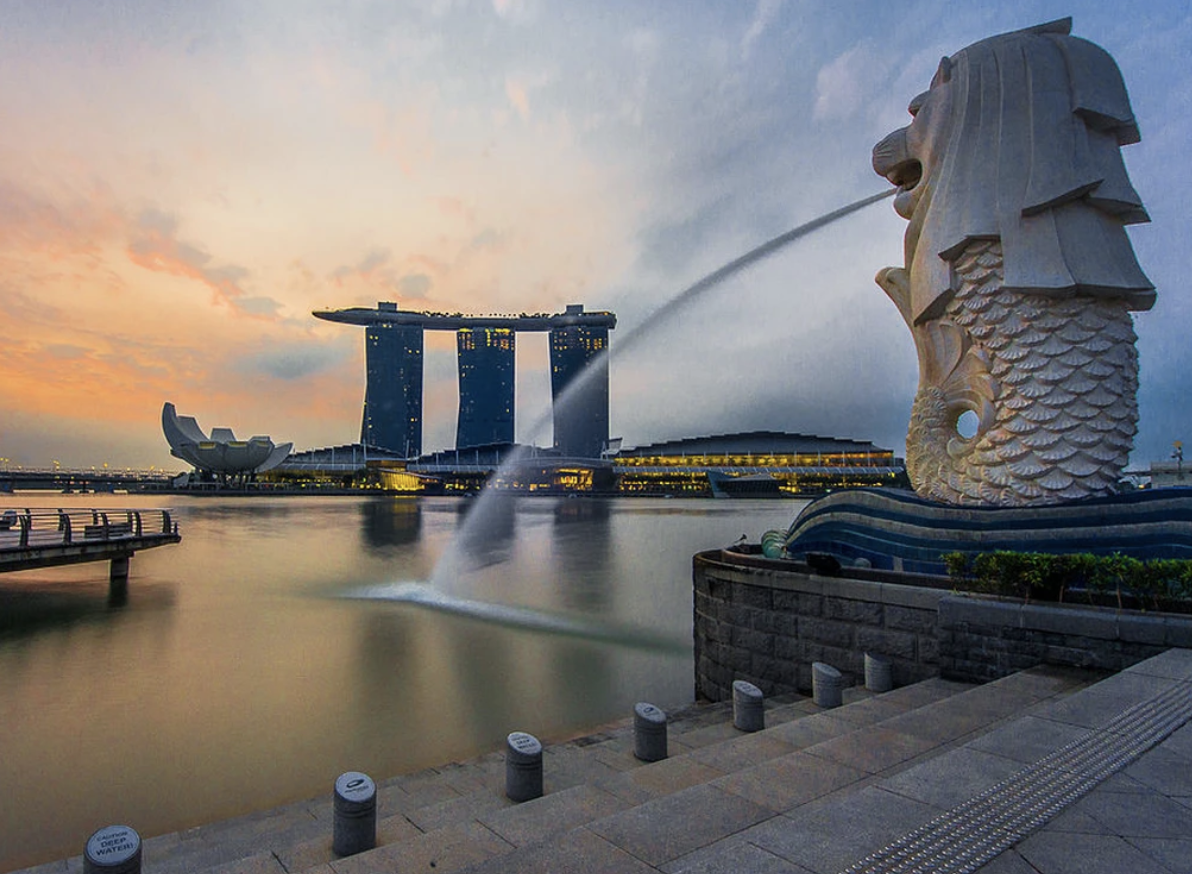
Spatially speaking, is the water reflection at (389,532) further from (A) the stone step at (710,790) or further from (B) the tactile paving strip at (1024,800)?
(B) the tactile paving strip at (1024,800)

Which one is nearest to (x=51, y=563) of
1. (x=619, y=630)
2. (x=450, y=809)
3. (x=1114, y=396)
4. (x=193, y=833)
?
(x=619, y=630)

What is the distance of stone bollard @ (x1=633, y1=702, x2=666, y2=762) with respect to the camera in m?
7.69

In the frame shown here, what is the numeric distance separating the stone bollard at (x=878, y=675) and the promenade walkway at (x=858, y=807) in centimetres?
225

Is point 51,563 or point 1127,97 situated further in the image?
point 51,563

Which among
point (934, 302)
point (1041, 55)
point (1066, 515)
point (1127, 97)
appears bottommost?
point (1066, 515)

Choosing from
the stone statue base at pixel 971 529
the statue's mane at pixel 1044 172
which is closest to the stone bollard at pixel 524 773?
the stone statue base at pixel 971 529

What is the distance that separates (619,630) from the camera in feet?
63.7

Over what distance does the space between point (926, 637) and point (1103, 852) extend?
21.5ft

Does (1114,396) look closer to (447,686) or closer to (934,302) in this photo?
(934,302)

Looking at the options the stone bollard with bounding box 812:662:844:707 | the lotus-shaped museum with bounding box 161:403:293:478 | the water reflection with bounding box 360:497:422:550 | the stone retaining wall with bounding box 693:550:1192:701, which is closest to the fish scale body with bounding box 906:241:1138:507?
the stone retaining wall with bounding box 693:550:1192:701

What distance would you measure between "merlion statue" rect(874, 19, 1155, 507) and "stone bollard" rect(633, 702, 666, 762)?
1039 cm

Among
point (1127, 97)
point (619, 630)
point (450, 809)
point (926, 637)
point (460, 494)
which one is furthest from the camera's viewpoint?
point (460, 494)

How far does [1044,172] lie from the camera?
14281mm

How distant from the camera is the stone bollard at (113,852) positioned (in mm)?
4328
